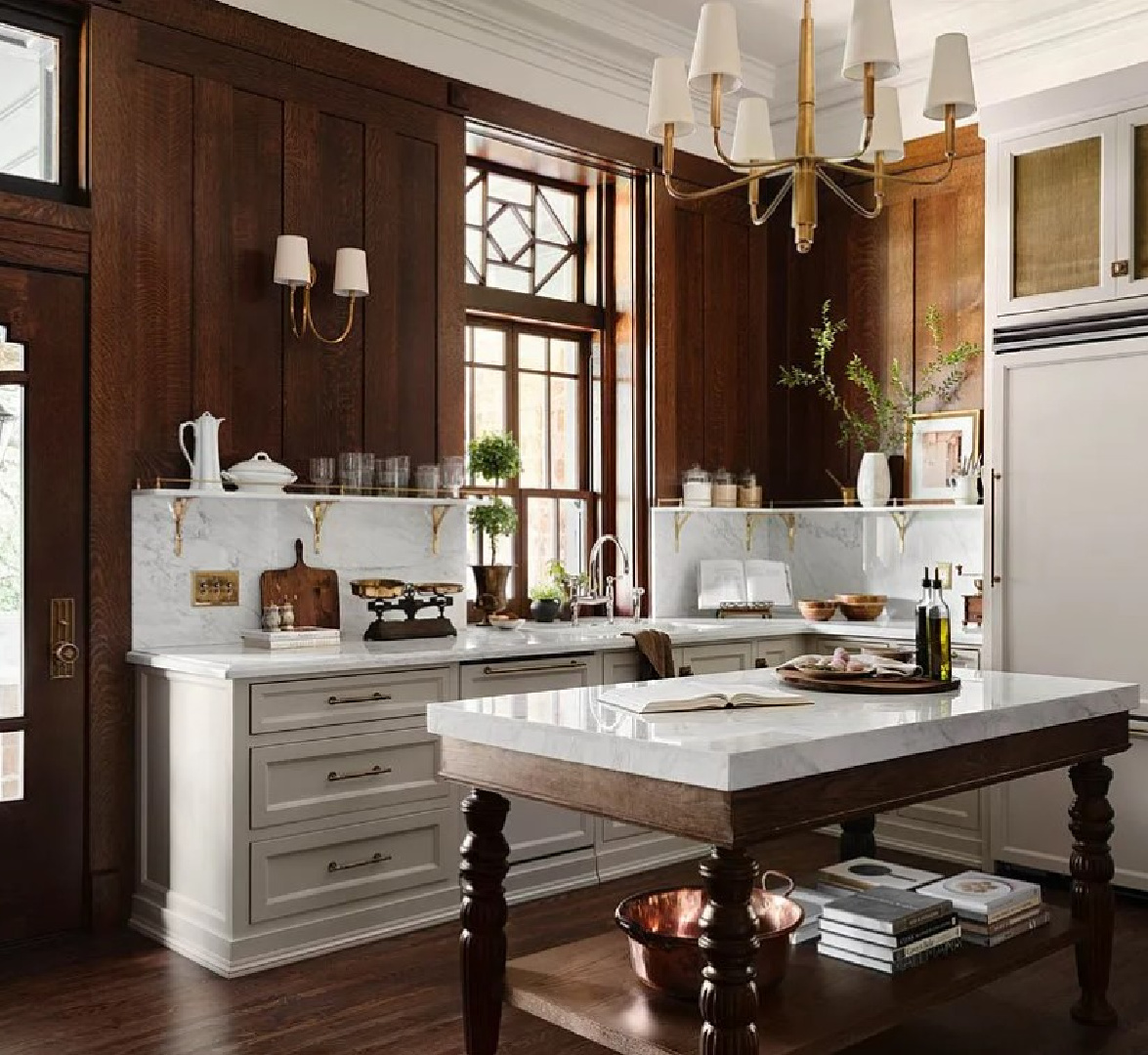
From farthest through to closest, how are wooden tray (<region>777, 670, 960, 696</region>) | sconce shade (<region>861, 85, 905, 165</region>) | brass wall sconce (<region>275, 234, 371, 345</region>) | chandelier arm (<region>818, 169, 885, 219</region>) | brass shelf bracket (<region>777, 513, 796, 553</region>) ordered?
1. brass shelf bracket (<region>777, 513, 796, 553</region>)
2. brass wall sconce (<region>275, 234, 371, 345</region>)
3. sconce shade (<region>861, 85, 905, 165</region>)
4. chandelier arm (<region>818, 169, 885, 219</region>)
5. wooden tray (<region>777, 670, 960, 696</region>)

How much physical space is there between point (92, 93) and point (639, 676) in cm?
286

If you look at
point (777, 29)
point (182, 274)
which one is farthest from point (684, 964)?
point (777, 29)

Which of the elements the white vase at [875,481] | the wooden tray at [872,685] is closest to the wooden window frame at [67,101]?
the wooden tray at [872,685]

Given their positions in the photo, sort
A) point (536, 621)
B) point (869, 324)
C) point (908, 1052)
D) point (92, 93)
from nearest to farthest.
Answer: point (908, 1052)
point (92, 93)
point (536, 621)
point (869, 324)

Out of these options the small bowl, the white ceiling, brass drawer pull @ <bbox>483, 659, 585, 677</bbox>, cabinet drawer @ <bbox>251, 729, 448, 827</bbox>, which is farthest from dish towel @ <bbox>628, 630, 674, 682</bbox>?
the white ceiling

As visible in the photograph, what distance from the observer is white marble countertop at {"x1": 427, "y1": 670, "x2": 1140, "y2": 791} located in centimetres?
236

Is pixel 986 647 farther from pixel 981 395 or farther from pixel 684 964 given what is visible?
pixel 684 964

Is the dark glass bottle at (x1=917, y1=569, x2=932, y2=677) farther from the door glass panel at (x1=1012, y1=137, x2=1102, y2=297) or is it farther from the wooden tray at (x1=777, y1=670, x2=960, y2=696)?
the door glass panel at (x1=1012, y1=137, x2=1102, y2=297)

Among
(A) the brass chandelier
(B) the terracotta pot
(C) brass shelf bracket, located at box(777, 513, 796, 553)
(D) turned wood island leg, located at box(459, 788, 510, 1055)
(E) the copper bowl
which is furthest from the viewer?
(C) brass shelf bracket, located at box(777, 513, 796, 553)

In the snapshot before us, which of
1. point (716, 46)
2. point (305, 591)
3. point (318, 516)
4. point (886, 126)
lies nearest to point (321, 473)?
point (318, 516)

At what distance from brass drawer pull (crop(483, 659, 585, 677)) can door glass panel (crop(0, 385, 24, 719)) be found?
1530 millimetres

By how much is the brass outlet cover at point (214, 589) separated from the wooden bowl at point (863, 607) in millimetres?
2789

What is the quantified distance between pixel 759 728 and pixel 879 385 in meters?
3.96

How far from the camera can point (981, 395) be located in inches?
227
